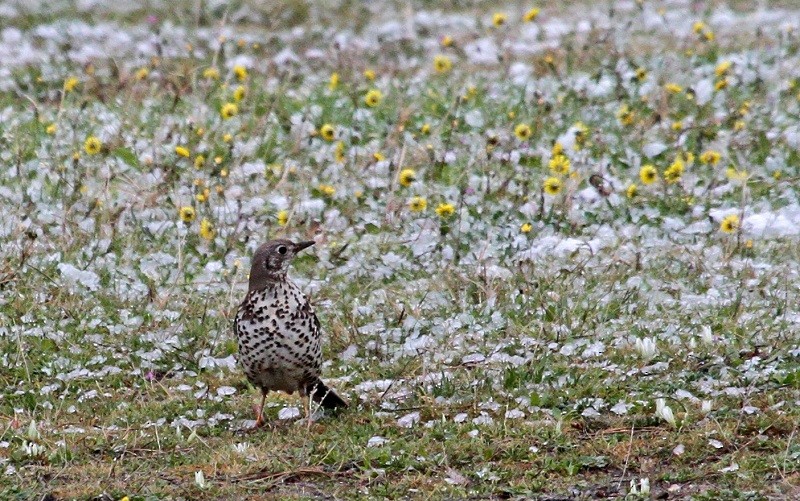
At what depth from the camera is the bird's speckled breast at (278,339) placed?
24.1 ft

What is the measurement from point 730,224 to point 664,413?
285cm

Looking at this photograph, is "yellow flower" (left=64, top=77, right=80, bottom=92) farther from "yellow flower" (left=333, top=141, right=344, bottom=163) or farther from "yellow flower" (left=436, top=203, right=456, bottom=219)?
"yellow flower" (left=436, top=203, right=456, bottom=219)

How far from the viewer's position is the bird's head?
24.8 feet

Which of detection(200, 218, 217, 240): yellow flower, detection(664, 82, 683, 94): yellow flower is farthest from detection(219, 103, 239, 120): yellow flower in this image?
detection(664, 82, 683, 94): yellow flower

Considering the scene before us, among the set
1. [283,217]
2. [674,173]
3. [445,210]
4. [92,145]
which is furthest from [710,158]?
[92,145]

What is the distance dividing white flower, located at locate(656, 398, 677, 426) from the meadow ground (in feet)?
0.04

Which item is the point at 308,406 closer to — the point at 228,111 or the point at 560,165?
the point at 560,165

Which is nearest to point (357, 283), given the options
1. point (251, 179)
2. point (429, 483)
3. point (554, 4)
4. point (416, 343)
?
point (416, 343)

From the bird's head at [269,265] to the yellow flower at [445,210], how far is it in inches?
93.9

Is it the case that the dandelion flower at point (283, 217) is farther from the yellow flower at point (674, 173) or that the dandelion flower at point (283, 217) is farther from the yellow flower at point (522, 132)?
the yellow flower at point (674, 173)

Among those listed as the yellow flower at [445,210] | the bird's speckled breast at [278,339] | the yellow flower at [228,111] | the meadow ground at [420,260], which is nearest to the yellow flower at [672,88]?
the meadow ground at [420,260]

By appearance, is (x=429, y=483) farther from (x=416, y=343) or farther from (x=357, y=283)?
(x=357, y=283)

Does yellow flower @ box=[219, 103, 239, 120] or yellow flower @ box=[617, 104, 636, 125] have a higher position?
yellow flower @ box=[219, 103, 239, 120]

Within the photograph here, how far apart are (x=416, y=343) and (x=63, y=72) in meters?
7.14
